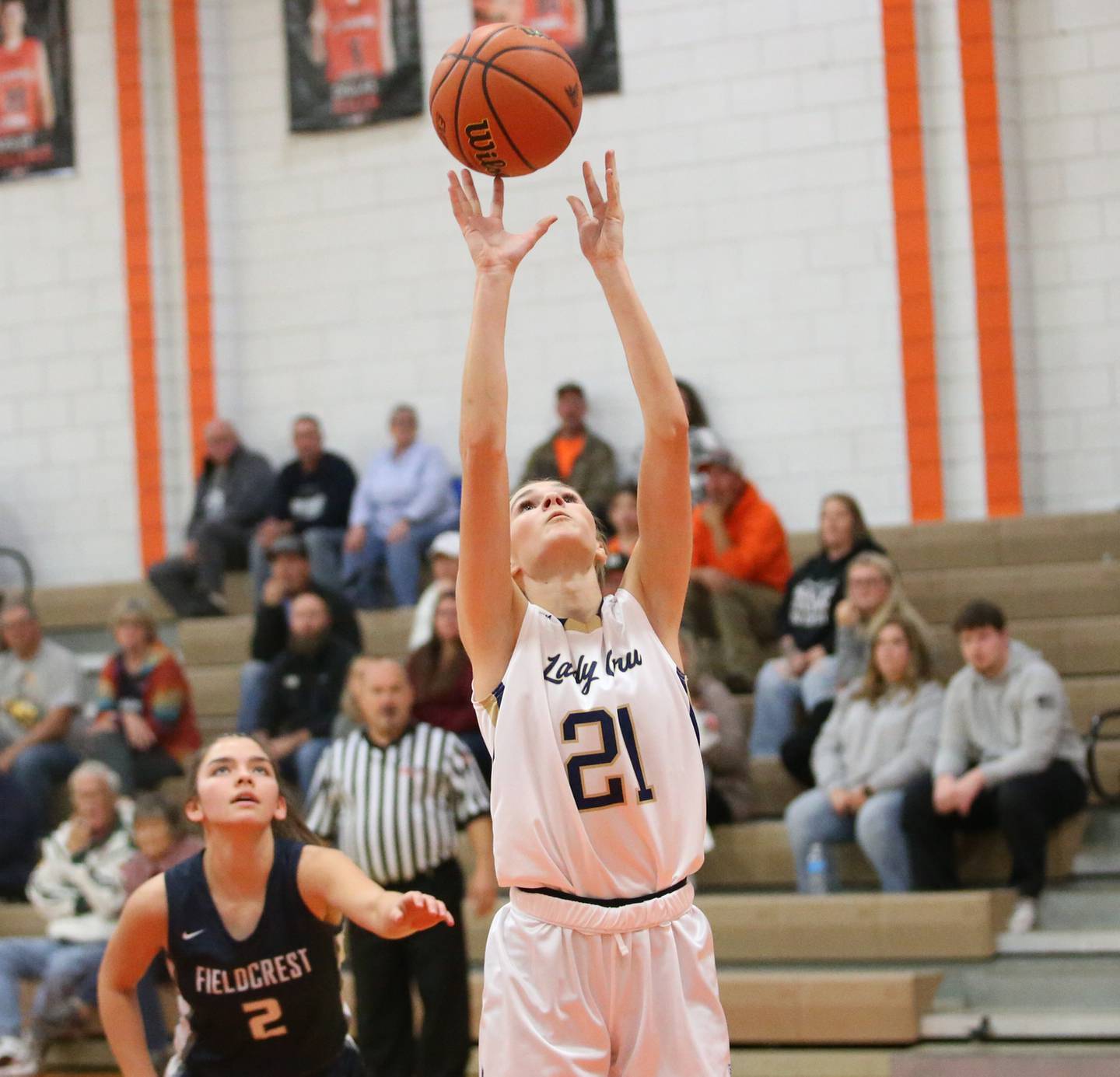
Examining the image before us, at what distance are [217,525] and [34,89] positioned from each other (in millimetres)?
3594

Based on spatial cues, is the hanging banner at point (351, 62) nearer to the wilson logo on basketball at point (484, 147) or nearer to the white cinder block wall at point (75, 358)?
the white cinder block wall at point (75, 358)

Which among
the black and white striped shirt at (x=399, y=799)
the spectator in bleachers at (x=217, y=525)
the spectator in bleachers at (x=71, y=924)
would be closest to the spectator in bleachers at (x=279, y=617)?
the spectator in bleachers at (x=71, y=924)

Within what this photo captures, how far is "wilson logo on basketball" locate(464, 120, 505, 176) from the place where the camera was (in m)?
3.82

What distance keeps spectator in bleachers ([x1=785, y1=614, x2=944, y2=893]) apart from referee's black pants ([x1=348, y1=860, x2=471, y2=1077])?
5.24 ft

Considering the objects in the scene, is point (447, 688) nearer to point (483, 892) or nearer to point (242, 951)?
point (483, 892)

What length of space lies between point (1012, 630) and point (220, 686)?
439 centimetres

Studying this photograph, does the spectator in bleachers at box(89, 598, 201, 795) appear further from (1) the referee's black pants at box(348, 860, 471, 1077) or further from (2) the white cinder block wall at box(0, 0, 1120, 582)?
(1) the referee's black pants at box(348, 860, 471, 1077)

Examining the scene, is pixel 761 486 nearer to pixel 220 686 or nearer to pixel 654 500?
pixel 220 686

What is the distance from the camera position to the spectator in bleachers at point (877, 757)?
6848mm

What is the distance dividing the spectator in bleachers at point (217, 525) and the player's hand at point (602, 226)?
24.1ft

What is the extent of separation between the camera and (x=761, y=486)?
34.3 ft

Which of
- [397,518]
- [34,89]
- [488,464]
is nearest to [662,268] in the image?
[397,518]

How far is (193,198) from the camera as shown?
11.6m

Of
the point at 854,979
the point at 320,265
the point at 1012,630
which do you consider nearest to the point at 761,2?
the point at 320,265
